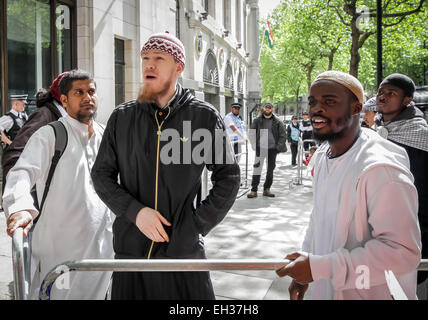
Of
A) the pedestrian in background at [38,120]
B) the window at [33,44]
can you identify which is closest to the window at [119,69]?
the window at [33,44]

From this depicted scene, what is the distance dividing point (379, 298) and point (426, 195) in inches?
73.9

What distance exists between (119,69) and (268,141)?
5.68 m

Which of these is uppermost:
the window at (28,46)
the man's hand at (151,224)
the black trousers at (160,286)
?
the window at (28,46)

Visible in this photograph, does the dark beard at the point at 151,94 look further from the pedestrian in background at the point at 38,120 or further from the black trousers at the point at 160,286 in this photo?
the pedestrian in background at the point at 38,120

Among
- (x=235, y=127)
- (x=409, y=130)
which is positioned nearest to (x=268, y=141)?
(x=235, y=127)

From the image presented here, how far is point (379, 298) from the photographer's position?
180cm

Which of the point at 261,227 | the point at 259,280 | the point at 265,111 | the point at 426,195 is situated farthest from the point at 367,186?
the point at 265,111

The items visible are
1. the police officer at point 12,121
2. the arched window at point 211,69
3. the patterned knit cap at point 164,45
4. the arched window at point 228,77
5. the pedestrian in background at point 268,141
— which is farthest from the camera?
the arched window at point 228,77

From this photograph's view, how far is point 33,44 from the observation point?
1040 centimetres

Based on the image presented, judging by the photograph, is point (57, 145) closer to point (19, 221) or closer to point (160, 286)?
point (19, 221)

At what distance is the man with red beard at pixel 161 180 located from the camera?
7.73ft

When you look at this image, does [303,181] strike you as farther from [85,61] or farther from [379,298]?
[379,298]

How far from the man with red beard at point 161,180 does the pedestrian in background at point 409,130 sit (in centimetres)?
171

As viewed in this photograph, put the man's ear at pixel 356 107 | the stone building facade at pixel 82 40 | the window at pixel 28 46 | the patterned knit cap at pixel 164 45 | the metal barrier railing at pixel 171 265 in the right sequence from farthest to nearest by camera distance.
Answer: the stone building facade at pixel 82 40
the window at pixel 28 46
the patterned knit cap at pixel 164 45
the man's ear at pixel 356 107
the metal barrier railing at pixel 171 265
